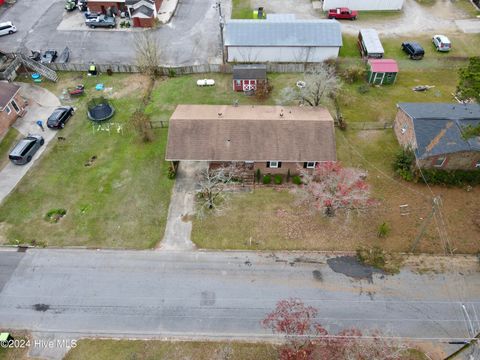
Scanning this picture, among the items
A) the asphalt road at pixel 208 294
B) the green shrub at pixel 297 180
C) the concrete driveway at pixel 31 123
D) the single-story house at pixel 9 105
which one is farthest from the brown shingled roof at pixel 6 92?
the green shrub at pixel 297 180

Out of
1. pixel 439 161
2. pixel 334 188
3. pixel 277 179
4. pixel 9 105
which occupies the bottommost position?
pixel 277 179

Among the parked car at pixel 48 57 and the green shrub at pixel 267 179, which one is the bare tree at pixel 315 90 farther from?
the parked car at pixel 48 57

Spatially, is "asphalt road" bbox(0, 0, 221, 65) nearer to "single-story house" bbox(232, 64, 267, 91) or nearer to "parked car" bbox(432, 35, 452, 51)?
"single-story house" bbox(232, 64, 267, 91)

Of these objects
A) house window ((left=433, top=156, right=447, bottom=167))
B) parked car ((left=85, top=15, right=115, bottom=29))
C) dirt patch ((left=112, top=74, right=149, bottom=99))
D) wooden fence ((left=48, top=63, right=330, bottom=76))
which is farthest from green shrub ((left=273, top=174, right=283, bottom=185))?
parked car ((left=85, top=15, right=115, bottom=29))

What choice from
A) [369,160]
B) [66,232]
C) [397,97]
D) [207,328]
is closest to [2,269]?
[66,232]

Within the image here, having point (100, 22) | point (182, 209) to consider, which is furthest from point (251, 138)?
point (100, 22)

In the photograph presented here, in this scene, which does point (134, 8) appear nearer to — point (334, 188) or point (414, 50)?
point (414, 50)
